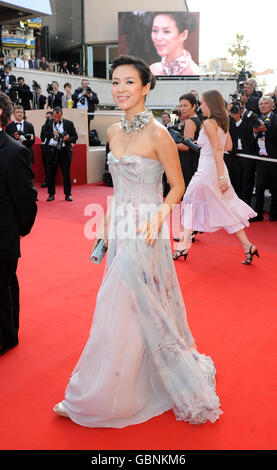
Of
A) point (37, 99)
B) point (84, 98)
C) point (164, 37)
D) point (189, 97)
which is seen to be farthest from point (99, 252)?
point (164, 37)

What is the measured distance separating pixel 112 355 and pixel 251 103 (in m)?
6.96

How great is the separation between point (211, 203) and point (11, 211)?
2371mm

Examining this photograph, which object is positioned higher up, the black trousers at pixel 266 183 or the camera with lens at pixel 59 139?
the camera with lens at pixel 59 139

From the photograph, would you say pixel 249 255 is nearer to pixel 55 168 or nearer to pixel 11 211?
pixel 11 211

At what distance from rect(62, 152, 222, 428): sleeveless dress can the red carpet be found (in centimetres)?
11

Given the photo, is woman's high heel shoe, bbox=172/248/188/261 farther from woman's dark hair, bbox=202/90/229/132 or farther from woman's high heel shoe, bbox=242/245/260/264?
woman's dark hair, bbox=202/90/229/132

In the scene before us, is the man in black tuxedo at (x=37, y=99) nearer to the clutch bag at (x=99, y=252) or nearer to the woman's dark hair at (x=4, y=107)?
the woman's dark hair at (x=4, y=107)

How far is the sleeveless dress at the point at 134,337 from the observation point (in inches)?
74.3

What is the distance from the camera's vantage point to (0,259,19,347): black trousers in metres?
2.62

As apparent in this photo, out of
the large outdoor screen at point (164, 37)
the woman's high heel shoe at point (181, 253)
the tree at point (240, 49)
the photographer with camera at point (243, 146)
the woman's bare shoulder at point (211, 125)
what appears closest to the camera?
the woman's bare shoulder at point (211, 125)

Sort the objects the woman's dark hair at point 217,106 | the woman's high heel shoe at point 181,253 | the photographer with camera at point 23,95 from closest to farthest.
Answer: the woman's dark hair at point 217,106 < the woman's high heel shoe at point 181,253 < the photographer with camera at point 23,95

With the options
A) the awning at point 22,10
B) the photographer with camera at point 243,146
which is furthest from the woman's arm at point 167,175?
the awning at point 22,10

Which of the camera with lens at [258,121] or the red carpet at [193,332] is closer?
the red carpet at [193,332]
